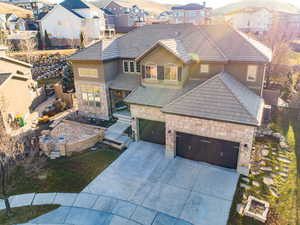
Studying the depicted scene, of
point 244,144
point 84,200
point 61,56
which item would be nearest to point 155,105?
point 244,144

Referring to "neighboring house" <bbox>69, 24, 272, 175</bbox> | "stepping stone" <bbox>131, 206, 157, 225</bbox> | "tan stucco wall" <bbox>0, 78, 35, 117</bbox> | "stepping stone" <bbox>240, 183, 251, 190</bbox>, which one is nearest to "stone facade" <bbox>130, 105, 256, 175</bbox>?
"neighboring house" <bbox>69, 24, 272, 175</bbox>

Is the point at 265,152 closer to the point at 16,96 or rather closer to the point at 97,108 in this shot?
the point at 97,108

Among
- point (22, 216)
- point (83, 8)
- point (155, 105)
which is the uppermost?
point (83, 8)

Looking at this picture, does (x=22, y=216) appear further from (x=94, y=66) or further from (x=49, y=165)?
(x=94, y=66)

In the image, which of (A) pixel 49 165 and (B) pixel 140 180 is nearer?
(B) pixel 140 180

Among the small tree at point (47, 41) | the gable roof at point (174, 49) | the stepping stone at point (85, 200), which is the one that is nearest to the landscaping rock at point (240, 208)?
the stepping stone at point (85, 200)

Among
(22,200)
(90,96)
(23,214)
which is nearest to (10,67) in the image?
(90,96)
